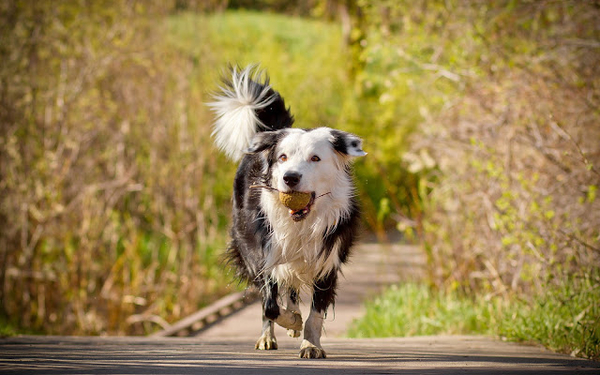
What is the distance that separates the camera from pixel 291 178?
171 inches

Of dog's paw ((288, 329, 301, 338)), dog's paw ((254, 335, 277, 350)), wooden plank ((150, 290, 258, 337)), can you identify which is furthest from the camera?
wooden plank ((150, 290, 258, 337))

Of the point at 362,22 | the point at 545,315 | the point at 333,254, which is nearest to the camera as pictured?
the point at 333,254

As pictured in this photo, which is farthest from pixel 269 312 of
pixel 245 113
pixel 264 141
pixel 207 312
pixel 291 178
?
pixel 207 312

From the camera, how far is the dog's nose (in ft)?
14.2

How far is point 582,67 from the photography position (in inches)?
274

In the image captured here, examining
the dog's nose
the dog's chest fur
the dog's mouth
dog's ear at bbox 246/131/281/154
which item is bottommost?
the dog's chest fur

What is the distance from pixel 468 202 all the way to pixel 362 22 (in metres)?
9.54

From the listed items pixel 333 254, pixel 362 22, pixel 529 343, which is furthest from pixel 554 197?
pixel 362 22

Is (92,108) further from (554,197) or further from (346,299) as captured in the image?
(554,197)

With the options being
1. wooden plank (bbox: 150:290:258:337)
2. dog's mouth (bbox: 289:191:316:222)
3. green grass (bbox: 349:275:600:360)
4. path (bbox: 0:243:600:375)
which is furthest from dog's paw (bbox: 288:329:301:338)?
wooden plank (bbox: 150:290:258:337)

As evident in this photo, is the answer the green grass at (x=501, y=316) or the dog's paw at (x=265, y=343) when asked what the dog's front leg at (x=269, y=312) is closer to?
the dog's paw at (x=265, y=343)

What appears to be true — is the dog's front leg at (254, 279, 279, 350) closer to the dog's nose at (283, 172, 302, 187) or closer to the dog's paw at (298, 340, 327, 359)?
the dog's paw at (298, 340, 327, 359)

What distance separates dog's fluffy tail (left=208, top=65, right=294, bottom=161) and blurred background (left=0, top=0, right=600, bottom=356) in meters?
1.15

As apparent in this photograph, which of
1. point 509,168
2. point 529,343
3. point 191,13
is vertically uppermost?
point 191,13
